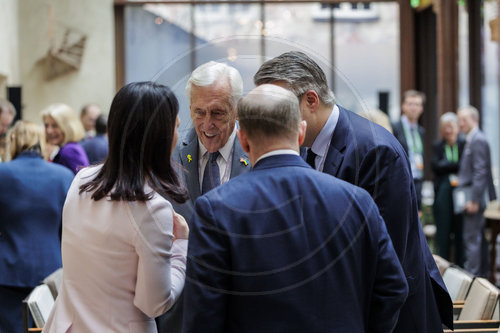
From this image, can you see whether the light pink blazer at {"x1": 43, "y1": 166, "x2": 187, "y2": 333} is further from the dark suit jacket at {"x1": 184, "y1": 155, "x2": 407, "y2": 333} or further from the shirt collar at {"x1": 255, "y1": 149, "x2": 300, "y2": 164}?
the shirt collar at {"x1": 255, "y1": 149, "x2": 300, "y2": 164}

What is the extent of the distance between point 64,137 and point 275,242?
12.4 ft

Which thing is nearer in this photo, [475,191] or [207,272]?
[207,272]

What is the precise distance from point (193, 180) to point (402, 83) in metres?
11.3

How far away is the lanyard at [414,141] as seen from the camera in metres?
8.13

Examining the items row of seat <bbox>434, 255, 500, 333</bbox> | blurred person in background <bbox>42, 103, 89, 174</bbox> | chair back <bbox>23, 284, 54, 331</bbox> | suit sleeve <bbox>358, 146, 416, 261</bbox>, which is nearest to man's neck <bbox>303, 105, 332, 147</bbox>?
suit sleeve <bbox>358, 146, 416, 261</bbox>

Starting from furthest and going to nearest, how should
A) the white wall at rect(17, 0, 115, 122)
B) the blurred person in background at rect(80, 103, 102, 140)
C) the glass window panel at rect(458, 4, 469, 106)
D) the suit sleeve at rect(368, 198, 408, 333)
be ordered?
the white wall at rect(17, 0, 115, 122), the glass window panel at rect(458, 4, 469, 106), the blurred person in background at rect(80, 103, 102, 140), the suit sleeve at rect(368, 198, 408, 333)

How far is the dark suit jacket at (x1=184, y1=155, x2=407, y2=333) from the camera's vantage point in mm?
1878

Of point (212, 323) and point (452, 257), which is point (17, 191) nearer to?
point (212, 323)

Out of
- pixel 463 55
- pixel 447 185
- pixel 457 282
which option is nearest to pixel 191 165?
pixel 457 282

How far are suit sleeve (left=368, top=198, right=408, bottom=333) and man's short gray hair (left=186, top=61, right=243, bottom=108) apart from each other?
0.53 metres

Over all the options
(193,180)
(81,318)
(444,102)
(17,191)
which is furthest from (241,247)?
(444,102)

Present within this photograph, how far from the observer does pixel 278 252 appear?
6.23 feet

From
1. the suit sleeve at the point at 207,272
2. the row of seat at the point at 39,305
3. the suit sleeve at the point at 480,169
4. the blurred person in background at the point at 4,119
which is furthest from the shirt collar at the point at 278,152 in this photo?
the suit sleeve at the point at 480,169

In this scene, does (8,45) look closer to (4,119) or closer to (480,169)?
(4,119)
